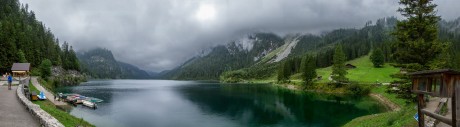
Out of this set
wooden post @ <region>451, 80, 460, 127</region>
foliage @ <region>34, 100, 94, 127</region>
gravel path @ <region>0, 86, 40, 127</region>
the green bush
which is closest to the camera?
wooden post @ <region>451, 80, 460, 127</region>

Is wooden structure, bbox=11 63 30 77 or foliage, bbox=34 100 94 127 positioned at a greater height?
wooden structure, bbox=11 63 30 77

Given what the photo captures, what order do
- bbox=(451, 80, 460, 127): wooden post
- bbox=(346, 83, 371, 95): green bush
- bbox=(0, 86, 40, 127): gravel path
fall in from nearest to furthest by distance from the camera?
bbox=(451, 80, 460, 127): wooden post
bbox=(0, 86, 40, 127): gravel path
bbox=(346, 83, 371, 95): green bush

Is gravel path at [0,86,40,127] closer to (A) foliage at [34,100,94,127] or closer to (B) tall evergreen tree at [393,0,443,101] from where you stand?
(A) foliage at [34,100,94,127]

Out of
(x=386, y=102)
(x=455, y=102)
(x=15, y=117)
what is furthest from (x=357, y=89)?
(x=15, y=117)

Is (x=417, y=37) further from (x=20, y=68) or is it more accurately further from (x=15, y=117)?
(x=20, y=68)

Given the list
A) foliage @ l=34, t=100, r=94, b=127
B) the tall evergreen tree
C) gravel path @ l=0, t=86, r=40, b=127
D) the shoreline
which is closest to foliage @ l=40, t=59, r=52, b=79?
foliage @ l=34, t=100, r=94, b=127

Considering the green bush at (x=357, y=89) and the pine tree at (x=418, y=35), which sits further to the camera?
the green bush at (x=357, y=89)

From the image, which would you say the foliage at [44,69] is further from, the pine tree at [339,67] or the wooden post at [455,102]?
the wooden post at [455,102]

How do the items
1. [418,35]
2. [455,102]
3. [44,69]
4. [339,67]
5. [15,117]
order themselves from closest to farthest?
[455,102] < [15,117] < [418,35] < [339,67] < [44,69]

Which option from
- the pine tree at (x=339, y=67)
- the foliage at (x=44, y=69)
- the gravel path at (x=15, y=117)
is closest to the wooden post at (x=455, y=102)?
the gravel path at (x=15, y=117)

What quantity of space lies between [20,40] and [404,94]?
159 m

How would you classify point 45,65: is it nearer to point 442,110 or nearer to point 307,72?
point 307,72

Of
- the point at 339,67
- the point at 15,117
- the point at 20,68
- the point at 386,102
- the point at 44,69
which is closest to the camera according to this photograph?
the point at 15,117

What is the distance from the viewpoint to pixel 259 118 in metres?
66.9
